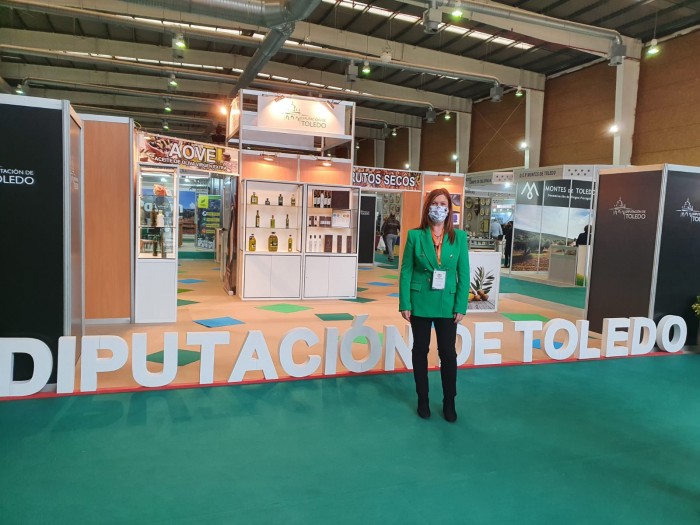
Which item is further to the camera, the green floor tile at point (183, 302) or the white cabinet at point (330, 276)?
the white cabinet at point (330, 276)

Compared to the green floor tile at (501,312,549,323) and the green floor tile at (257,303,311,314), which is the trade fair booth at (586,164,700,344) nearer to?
the green floor tile at (501,312,549,323)

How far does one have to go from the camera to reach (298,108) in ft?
27.6

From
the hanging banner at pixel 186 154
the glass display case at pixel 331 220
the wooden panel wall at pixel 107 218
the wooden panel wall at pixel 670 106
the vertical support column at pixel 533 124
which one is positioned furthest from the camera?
the vertical support column at pixel 533 124

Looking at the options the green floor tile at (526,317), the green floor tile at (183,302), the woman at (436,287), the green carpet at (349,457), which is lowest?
the green carpet at (349,457)

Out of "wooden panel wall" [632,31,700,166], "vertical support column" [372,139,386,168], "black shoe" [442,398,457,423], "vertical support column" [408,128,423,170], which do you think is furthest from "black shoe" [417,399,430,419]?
"vertical support column" [372,139,386,168]

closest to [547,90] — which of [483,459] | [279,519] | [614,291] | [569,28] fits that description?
[569,28]

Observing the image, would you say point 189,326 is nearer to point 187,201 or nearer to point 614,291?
point 614,291

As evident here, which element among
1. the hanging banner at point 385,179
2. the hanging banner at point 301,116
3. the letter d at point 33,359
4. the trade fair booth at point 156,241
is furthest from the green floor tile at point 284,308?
the letter d at point 33,359

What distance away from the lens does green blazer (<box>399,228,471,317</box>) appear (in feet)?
11.1

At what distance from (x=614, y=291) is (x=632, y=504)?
4.02m

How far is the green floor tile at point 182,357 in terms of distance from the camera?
14.9 feet

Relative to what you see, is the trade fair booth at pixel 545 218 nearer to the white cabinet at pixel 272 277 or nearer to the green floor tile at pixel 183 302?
the white cabinet at pixel 272 277

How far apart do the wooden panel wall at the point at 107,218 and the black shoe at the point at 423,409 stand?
414cm

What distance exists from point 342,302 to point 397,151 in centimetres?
1430
